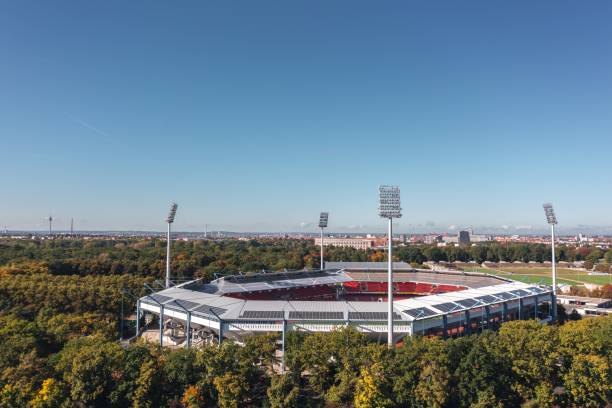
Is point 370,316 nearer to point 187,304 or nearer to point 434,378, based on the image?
point 434,378

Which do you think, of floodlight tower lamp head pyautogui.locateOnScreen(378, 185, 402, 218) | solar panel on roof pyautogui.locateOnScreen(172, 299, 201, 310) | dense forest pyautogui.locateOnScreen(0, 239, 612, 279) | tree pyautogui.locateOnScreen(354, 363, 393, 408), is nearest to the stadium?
solar panel on roof pyautogui.locateOnScreen(172, 299, 201, 310)

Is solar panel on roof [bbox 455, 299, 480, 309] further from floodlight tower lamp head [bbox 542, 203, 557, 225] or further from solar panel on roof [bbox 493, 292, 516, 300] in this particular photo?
floodlight tower lamp head [bbox 542, 203, 557, 225]

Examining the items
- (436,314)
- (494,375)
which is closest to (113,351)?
(494,375)

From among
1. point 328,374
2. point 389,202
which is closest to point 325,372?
point 328,374

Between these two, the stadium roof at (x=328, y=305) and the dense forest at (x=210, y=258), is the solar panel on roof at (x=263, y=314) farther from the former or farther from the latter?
the dense forest at (x=210, y=258)

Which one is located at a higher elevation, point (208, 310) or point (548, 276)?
point (208, 310)

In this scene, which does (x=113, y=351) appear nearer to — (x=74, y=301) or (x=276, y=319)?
(x=276, y=319)

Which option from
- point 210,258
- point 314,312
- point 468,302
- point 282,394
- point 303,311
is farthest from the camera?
point 210,258
